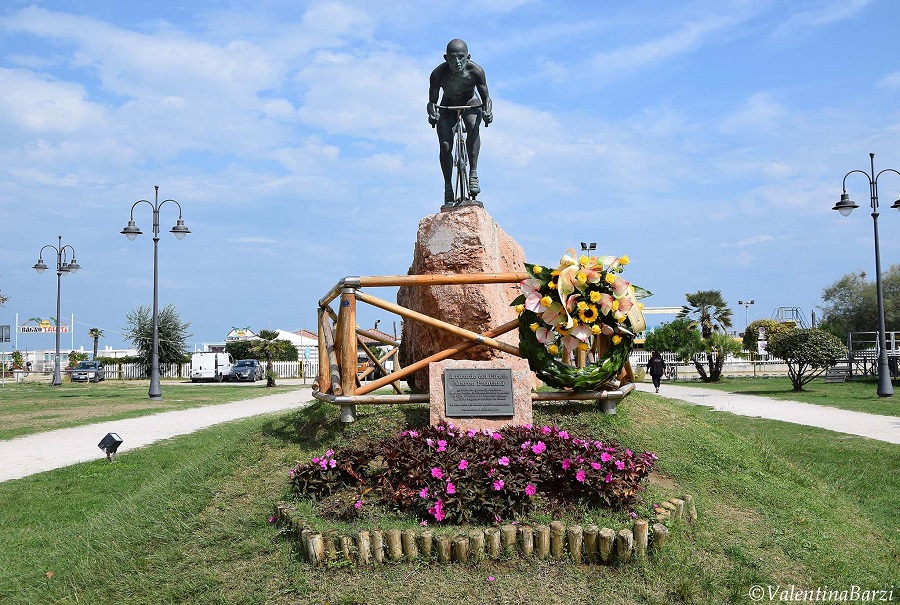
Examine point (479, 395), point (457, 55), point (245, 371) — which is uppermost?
point (457, 55)

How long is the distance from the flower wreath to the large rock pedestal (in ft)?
2.93

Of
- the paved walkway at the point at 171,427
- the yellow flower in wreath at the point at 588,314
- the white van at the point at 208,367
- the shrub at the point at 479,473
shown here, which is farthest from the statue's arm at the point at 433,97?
the white van at the point at 208,367

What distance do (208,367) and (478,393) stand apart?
37.9 m

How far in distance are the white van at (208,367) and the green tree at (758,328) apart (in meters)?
30.7

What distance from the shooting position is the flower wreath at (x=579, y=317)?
21.1 ft

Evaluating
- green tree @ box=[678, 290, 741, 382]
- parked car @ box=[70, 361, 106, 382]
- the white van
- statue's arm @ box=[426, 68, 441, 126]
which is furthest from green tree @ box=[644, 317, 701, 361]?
parked car @ box=[70, 361, 106, 382]

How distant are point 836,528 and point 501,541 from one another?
9.95ft

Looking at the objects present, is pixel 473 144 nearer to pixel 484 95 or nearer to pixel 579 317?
pixel 484 95

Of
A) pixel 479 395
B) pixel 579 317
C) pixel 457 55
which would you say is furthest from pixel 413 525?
pixel 457 55

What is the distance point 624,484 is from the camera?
5281 millimetres

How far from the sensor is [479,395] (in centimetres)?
645

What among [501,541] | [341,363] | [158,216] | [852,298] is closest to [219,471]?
[341,363]

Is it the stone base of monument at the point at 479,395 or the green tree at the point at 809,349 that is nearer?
the stone base of monument at the point at 479,395

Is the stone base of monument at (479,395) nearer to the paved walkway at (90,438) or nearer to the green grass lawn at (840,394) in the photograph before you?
the paved walkway at (90,438)
